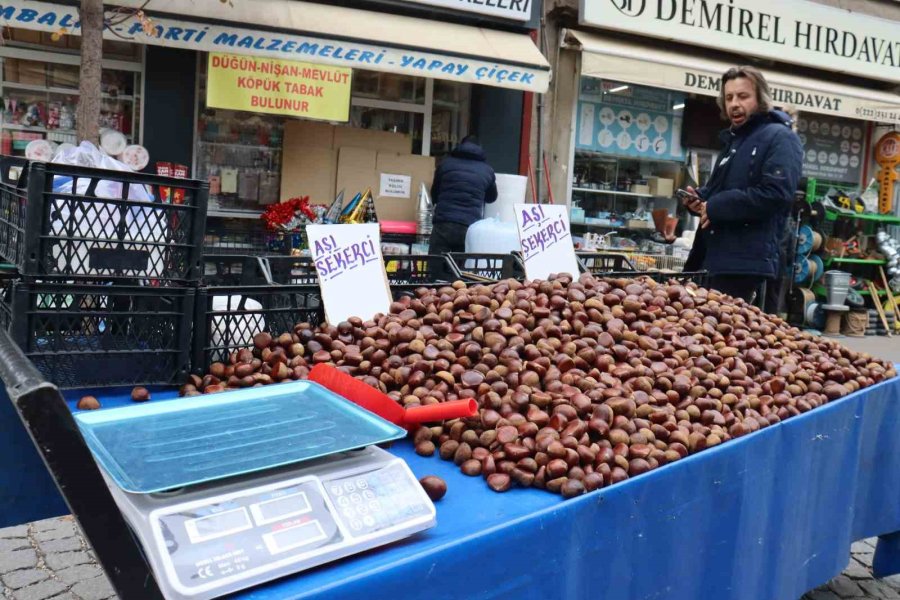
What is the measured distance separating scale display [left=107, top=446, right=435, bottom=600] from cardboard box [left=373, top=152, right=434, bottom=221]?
22.4ft

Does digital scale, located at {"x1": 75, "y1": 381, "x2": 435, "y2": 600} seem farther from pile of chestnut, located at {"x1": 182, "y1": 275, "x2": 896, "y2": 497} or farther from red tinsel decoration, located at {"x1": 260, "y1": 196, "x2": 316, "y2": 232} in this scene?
red tinsel decoration, located at {"x1": 260, "y1": 196, "x2": 316, "y2": 232}

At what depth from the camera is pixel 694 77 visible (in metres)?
8.73

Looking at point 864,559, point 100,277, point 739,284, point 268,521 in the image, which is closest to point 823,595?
point 864,559

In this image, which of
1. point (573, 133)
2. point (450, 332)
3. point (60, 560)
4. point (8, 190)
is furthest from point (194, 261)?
point (573, 133)

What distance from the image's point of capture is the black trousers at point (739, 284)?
157 inches

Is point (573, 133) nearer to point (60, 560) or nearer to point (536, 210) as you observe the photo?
point (536, 210)

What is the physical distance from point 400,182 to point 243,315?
6109 millimetres

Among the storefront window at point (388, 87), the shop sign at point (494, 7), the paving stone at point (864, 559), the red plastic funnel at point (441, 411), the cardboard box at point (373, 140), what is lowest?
the paving stone at point (864, 559)

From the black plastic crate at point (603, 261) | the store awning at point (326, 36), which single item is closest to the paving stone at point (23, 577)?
the black plastic crate at point (603, 261)

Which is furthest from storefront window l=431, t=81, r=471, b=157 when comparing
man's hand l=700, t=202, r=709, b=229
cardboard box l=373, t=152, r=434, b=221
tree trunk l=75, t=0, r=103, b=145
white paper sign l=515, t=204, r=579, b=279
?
white paper sign l=515, t=204, r=579, b=279

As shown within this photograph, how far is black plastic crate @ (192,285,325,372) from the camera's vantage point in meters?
2.08

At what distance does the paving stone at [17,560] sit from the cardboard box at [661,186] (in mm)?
8120

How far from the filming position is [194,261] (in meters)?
2.04

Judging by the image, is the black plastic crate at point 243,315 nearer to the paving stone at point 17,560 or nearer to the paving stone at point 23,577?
the paving stone at point 23,577
